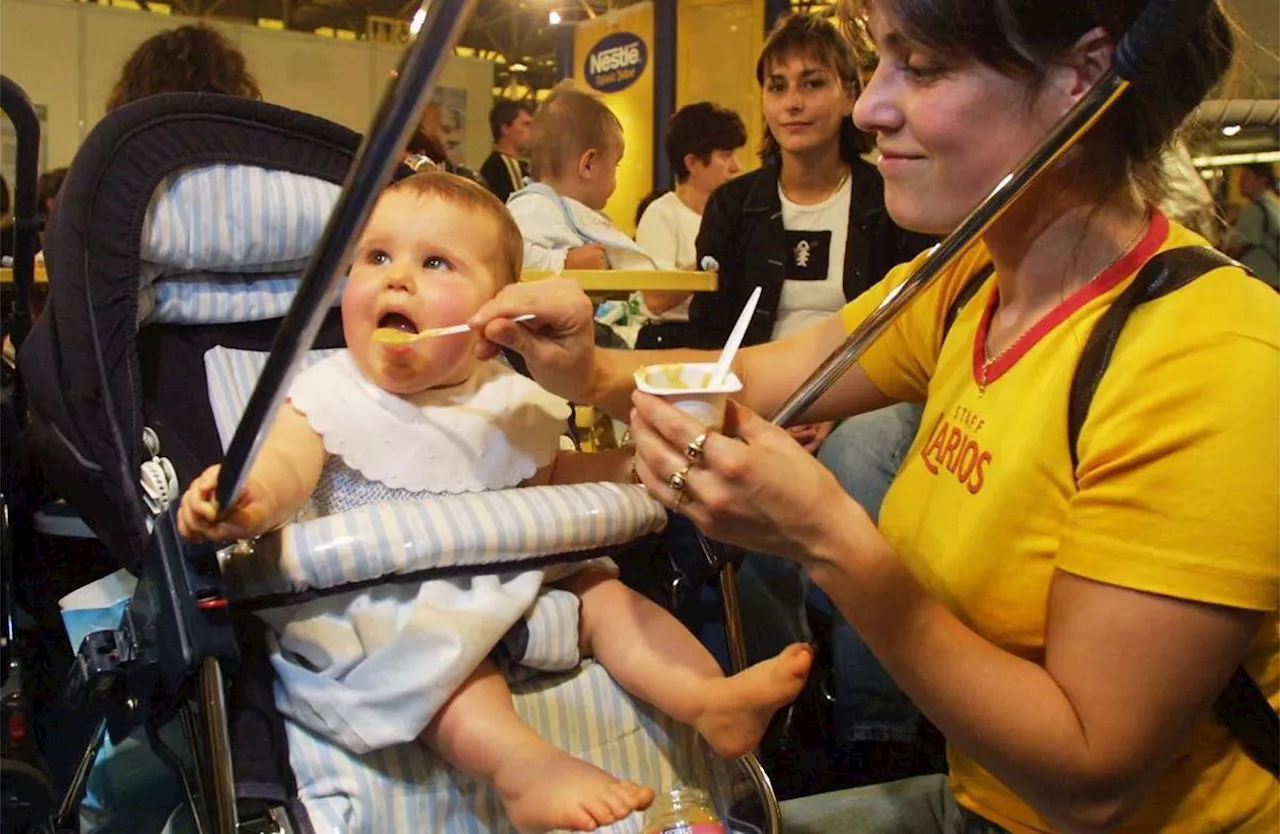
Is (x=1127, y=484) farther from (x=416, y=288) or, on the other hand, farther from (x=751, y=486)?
(x=416, y=288)

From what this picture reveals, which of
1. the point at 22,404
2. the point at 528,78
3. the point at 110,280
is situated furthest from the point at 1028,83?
the point at 528,78

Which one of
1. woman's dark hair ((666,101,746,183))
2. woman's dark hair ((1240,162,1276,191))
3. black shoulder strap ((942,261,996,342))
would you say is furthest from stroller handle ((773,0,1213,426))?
woman's dark hair ((1240,162,1276,191))

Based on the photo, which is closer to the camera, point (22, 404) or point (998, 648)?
point (998, 648)

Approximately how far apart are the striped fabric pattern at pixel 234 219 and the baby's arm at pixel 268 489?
0.82 feet

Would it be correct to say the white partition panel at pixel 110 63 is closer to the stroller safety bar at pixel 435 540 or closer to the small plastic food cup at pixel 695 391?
the stroller safety bar at pixel 435 540

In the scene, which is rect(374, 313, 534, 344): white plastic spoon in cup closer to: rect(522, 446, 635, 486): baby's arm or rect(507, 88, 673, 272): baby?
rect(522, 446, 635, 486): baby's arm

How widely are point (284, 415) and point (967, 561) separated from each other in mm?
717

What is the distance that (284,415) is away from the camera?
1.20 meters

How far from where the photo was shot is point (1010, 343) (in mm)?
1023

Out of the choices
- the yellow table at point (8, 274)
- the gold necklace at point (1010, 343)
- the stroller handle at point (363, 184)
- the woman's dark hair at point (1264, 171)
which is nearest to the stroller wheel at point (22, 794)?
the stroller handle at point (363, 184)

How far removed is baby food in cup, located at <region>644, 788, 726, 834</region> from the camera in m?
1.01

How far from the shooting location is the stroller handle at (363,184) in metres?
0.59

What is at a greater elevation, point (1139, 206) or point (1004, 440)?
point (1139, 206)

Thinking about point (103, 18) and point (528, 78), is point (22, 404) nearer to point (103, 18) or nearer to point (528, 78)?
point (103, 18)
